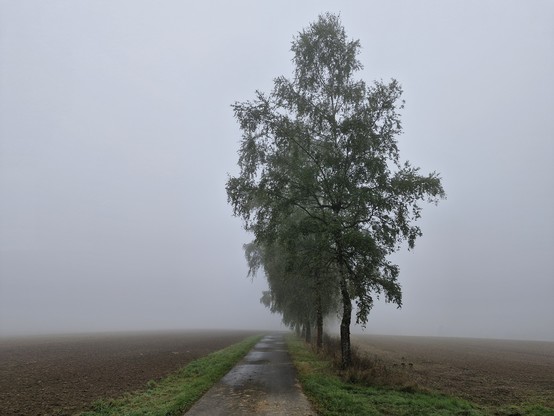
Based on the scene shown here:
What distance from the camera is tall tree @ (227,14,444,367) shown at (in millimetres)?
18578

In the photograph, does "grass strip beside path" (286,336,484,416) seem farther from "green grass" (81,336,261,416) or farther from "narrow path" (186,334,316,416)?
"green grass" (81,336,261,416)

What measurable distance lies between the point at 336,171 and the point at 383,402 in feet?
36.1

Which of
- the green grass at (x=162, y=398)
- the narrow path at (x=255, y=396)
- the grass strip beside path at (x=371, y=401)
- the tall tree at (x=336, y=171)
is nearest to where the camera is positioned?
the narrow path at (x=255, y=396)

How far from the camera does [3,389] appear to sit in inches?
690

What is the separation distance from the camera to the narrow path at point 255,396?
38.2 feet

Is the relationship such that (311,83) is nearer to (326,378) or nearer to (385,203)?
(385,203)

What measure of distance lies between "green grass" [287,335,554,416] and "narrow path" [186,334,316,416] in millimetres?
625

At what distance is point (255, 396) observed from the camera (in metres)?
13.8

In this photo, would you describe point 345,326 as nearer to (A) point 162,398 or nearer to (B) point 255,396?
(B) point 255,396

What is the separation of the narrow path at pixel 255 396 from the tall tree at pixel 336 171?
4.05 meters

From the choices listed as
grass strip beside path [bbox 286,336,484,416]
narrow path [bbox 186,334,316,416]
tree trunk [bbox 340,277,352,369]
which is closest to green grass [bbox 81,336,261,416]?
narrow path [bbox 186,334,316,416]

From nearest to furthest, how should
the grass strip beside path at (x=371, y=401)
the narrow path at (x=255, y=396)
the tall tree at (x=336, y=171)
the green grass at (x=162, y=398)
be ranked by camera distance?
the narrow path at (x=255, y=396)
the grass strip beside path at (x=371, y=401)
the green grass at (x=162, y=398)
the tall tree at (x=336, y=171)

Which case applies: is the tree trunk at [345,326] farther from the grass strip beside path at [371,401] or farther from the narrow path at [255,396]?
the narrow path at [255,396]

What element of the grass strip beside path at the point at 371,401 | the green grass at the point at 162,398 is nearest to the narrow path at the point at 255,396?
the green grass at the point at 162,398
